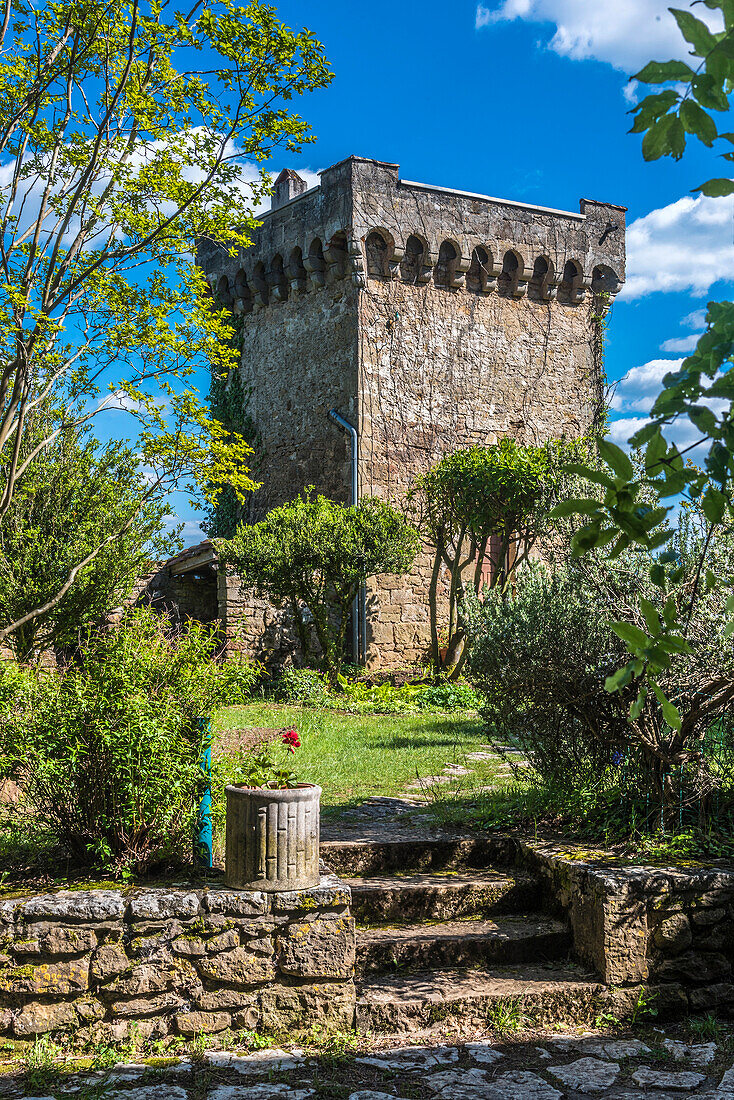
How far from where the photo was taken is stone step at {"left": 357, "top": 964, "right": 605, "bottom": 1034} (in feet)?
13.0

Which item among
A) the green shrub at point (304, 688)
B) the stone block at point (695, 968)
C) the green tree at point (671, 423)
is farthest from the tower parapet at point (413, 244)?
the green tree at point (671, 423)

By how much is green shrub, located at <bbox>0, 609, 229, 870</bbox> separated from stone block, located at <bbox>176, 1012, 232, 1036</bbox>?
0.69 m

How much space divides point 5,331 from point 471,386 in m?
9.97

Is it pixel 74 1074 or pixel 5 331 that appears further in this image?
pixel 5 331

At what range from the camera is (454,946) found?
439 centimetres

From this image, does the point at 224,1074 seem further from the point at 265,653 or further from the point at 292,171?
the point at 292,171

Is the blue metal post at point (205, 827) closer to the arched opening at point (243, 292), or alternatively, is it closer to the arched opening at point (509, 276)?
the arched opening at point (509, 276)

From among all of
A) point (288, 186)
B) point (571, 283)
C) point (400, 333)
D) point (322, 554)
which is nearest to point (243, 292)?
point (288, 186)

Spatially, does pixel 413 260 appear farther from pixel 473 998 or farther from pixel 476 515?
pixel 473 998

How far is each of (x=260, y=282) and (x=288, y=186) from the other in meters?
1.78

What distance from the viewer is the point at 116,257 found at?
6.12 meters

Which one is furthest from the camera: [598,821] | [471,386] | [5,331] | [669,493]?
[471,386]

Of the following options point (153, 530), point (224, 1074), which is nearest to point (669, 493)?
point (224, 1074)

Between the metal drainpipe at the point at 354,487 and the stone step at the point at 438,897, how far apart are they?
8490 millimetres
